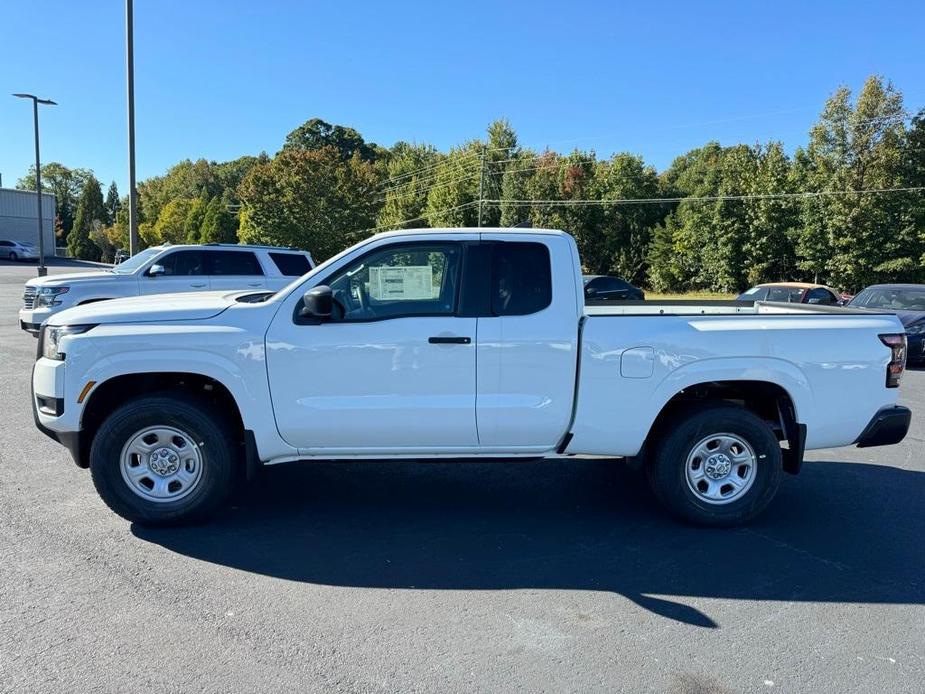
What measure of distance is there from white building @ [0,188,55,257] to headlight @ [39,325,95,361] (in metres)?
70.0

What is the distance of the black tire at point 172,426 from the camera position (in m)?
4.64

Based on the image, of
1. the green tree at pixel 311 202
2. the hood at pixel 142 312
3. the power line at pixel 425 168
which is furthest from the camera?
the power line at pixel 425 168

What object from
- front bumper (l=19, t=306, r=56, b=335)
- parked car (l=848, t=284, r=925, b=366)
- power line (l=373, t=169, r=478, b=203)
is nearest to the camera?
front bumper (l=19, t=306, r=56, b=335)

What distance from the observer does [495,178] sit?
5438cm

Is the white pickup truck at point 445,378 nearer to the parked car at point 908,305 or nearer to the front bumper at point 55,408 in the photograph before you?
the front bumper at point 55,408

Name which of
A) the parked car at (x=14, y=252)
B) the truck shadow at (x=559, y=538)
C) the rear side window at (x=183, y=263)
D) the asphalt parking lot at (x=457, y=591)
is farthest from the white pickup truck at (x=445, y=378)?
the parked car at (x=14, y=252)

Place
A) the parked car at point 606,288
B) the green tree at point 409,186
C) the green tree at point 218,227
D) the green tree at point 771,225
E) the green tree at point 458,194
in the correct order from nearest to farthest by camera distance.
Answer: the parked car at point 606,288 < the green tree at point 771,225 < the green tree at point 458,194 < the green tree at point 409,186 < the green tree at point 218,227

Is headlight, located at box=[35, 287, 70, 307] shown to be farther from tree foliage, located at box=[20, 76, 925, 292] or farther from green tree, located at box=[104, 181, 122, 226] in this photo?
green tree, located at box=[104, 181, 122, 226]

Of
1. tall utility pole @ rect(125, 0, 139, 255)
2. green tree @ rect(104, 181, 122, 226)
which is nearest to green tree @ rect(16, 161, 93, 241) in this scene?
green tree @ rect(104, 181, 122, 226)

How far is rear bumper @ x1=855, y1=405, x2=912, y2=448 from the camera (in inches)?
Result: 193

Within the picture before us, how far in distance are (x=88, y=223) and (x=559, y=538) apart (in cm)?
8545

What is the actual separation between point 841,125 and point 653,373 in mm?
33802

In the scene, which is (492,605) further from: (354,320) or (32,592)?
(32,592)

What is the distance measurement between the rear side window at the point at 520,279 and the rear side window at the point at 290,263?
9506 millimetres
